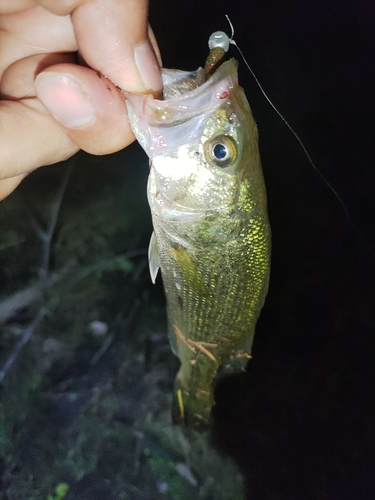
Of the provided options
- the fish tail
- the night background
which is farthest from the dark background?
the fish tail

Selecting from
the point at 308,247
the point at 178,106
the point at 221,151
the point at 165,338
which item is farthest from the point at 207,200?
the point at 165,338

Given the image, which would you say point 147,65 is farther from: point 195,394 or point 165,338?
point 165,338

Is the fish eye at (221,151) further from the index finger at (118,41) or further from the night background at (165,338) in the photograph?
the night background at (165,338)

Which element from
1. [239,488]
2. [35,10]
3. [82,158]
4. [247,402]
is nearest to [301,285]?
[247,402]

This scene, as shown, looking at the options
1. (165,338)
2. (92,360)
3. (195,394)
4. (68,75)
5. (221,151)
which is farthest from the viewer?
(165,338)

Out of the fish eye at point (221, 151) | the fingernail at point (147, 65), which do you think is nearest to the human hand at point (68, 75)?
the fingernail at point (147, 65)

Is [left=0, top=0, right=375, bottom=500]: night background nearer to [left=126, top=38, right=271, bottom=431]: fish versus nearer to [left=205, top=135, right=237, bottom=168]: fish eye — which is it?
[left=126, top=38, right=271, bottom=431]: fish
